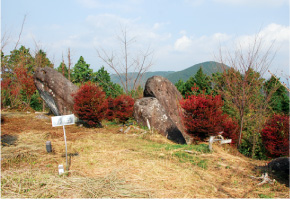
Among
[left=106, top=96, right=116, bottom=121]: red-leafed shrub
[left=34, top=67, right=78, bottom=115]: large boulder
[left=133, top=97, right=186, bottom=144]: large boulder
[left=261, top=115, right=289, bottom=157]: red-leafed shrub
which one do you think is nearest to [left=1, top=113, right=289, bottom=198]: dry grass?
[left=261, top=115, right=289, bottom=157]: red-leafed shrub

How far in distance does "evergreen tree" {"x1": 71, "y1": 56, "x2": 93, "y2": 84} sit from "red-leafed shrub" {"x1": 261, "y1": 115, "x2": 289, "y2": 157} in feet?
59.2

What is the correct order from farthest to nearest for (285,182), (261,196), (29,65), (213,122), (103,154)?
(29,65)
(213,122)
(103,154)
(285,182)
(261,196)

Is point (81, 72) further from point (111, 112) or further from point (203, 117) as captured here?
point (203, 117)

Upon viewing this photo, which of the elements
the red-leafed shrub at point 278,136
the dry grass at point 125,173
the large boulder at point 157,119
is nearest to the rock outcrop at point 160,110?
the large boulder at point 157,119

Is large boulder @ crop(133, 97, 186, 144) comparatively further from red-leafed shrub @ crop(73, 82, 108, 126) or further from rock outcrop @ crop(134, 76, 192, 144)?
red-leafed shrub @ crop(73, 82, 108, 126)

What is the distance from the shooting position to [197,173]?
4629 millimetres

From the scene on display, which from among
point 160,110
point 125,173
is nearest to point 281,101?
point 160,110

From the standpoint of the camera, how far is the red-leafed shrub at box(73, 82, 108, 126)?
954cm

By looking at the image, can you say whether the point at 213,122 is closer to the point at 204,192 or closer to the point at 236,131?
the point at 236,131

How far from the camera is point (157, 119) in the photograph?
9.85 m

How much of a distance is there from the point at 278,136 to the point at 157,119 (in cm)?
466

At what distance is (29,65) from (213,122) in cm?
2189

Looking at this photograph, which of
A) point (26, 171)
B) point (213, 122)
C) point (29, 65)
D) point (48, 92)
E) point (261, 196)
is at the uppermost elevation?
point (29, 65)

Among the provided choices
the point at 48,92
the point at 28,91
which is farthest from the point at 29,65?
the point at 48,92
